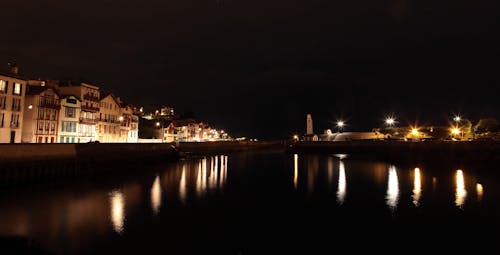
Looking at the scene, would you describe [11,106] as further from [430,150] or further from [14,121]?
[430,150]

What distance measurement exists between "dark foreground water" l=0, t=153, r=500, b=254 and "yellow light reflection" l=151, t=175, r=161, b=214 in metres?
0.10

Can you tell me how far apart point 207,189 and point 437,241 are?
81.4 ft

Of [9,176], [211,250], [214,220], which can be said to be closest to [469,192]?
[214,220]

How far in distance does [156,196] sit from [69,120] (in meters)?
44.5

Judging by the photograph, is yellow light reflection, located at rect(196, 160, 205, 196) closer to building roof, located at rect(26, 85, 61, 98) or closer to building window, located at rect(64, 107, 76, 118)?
building window, located at rect(64, 107, 76, 118)

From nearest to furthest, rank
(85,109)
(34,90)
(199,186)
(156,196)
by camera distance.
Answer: (156,196) → (199,186) → (34,90) → (85,109)

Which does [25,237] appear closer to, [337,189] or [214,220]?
[214,220]

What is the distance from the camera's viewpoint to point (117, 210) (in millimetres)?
26594

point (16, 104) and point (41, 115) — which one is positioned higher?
point (16, 104)

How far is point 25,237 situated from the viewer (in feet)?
63.2

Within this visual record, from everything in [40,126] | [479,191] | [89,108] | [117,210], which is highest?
[89,108]

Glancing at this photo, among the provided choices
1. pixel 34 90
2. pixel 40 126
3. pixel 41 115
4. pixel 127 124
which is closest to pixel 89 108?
pixel 41 115

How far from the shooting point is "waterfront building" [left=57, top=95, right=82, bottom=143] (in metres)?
65.4

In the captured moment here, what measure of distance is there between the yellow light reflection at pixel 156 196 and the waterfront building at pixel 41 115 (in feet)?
101
